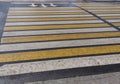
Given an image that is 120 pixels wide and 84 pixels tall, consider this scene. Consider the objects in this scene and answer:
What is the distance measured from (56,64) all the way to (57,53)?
0.73m

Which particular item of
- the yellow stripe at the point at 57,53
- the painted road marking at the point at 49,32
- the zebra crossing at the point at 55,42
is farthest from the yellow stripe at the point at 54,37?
the yellow stripe at the point at 57,53

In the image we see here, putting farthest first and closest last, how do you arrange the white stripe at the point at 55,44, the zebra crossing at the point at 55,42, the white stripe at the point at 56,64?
the white stripe at the point at 55,44
the zebra crossing at the point at 55,42
the white stripe at the point at 56,64

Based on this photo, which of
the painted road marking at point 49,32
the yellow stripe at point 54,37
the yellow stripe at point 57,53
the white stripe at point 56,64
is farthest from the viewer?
the painted road marking at point 49,32

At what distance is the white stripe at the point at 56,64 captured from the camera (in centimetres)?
484

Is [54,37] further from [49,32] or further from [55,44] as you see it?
[55,44]

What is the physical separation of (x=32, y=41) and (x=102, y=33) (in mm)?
2599

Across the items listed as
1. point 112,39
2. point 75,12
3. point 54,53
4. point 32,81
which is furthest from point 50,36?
point 75,12

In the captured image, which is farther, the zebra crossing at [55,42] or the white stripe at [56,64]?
the zebra crossing at [55,42]

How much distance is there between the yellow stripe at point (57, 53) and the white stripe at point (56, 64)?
29 centimetres

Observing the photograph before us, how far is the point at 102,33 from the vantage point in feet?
25.3

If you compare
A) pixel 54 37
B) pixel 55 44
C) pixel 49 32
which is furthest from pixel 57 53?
pixel 49 32

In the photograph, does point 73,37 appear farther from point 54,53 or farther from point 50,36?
point 54,53

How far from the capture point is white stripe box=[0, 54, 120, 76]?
4.84 meters

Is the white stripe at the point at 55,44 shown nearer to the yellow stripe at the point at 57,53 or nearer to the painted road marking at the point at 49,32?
the yellow stripe at the point at 57,53
